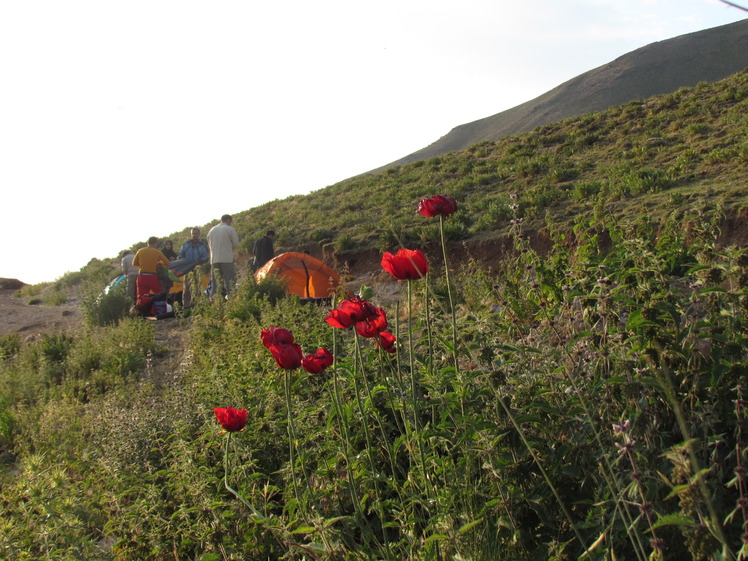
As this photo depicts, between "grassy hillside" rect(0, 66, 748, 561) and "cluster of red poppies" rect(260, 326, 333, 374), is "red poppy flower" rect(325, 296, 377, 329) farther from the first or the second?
"cluster of red poppies" rect(260, 326, 333, 374)

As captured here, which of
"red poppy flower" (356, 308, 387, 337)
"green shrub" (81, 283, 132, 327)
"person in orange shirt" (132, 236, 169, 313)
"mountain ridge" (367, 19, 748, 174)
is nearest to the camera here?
"red poppy flower" (356, 308, 387, 337)

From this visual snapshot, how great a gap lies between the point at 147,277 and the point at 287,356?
388 inches

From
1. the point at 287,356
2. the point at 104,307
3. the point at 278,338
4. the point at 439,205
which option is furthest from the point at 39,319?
the point at 439,205

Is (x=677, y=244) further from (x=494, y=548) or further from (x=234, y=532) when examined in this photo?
(x=234, y=532)

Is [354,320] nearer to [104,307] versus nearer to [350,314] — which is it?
[350,314]

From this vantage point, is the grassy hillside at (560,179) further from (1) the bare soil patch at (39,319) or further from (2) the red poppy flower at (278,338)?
(2) the red poppy flower at (278,338)

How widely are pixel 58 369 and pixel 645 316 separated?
289 inches

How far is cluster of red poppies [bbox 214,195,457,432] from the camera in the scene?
2217 millimetres

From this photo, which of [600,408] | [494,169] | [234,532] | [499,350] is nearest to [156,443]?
[234,532]

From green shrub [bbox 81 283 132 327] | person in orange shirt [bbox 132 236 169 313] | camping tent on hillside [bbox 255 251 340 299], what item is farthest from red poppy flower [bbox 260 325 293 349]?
person in orange shirt [bbox 132 236 169 313]

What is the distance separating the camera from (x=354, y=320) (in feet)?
7.22

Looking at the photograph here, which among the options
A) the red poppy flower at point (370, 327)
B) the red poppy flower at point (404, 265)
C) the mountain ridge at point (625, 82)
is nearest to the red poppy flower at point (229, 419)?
the red poppy flower at point (370, 327)

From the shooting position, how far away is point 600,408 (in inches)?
87.0

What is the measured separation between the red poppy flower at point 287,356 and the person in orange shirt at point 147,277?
9.55 metres
